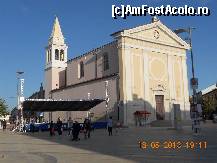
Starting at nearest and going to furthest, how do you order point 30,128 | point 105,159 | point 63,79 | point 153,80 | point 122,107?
point 105,159 < point 30,128 < point 122,107 < point 153,80 < point 63,79

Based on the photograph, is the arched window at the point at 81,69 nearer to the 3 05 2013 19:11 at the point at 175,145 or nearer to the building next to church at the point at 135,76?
the building next to church at the point at 135,76

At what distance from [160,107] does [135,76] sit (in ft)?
21.1

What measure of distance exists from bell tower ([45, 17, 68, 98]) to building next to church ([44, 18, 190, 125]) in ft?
19.8

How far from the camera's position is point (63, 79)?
227 feet

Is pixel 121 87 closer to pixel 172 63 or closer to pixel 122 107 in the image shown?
pixel 122 107

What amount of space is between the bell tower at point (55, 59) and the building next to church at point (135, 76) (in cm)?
604

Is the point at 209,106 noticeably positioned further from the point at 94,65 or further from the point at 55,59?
the point at 94,65

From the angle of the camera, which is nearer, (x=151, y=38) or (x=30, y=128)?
(x=30, y=128)

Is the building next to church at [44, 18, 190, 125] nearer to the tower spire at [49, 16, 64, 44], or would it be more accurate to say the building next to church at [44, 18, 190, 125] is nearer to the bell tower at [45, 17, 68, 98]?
the bell tower at [45, 17, 68, 98]

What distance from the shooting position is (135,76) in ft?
168

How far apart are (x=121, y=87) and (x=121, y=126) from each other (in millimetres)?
5321

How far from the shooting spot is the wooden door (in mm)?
53562

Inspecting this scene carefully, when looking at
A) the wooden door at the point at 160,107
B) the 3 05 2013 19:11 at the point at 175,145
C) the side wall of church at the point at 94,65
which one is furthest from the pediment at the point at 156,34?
the 3 05 2013 19:11 at the point at 175,145

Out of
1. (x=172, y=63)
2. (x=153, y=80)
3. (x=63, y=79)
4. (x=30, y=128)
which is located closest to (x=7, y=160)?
(x=30, y=128)
